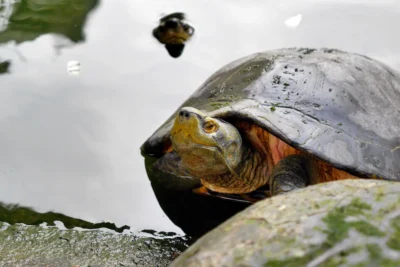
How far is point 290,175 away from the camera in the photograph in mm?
3104

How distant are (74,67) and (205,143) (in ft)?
9.09

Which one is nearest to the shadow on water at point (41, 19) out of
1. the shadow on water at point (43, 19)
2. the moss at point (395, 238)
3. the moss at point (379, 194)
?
the shadow on water at point (43, 19)

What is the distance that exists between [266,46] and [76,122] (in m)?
2.21

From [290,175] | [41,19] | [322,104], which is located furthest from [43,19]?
[290,175]

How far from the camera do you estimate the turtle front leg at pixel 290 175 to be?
3.04 m

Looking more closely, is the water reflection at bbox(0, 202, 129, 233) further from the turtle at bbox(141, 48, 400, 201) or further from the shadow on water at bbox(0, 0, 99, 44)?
the shadow on water at bbox(0, 0, 99, 44)

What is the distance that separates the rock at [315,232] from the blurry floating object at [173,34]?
4.20 m

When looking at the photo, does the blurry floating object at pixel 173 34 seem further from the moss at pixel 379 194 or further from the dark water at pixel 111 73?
the moss at pixel 379 194

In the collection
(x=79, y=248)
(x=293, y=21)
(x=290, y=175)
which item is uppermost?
(x=293, y=21)

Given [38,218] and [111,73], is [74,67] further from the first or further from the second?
[38,218]

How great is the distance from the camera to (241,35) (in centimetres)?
607

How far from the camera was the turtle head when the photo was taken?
10.1 ft

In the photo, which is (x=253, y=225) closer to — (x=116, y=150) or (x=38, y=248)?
(x=38, y=248)

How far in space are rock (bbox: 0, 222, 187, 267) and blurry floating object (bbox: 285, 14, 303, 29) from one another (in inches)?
143
